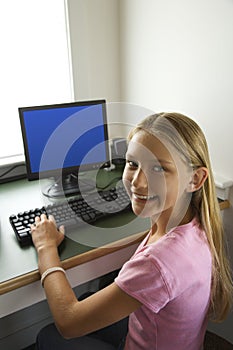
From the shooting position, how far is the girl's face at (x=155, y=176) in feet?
2.43

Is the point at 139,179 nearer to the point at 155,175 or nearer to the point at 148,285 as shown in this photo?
the point at 155,175

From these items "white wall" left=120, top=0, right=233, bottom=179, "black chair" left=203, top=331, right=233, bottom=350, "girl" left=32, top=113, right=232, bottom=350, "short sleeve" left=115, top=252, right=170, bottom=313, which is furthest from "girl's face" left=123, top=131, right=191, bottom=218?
"black chair" left=203, top=331, right=233, bottom=350

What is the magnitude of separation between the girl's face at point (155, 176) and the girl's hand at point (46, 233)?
0.27 m

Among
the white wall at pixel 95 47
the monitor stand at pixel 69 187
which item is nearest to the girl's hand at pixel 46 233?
the monitor stand at pixel 69 187

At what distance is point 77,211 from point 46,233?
15cm

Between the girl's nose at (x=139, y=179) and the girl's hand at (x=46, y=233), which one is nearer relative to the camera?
the girl's nose at (x=139, y=179)

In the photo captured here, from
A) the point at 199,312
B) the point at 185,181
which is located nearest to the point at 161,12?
the point at 185,181

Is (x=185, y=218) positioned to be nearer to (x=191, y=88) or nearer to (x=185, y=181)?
(x=185, y=181)

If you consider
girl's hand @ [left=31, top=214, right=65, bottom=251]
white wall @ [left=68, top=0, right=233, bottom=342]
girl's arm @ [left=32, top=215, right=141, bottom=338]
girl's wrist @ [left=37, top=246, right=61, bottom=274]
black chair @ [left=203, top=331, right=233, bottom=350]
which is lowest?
black chair @ [left=203, top=331, right=233, bottom=350]

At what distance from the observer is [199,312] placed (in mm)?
794

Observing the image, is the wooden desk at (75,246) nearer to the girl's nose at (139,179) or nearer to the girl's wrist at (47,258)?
the girl's wrist at (47,258)

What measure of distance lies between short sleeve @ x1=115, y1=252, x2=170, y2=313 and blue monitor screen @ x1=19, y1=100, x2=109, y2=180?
0.64 metres

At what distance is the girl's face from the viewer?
741mm

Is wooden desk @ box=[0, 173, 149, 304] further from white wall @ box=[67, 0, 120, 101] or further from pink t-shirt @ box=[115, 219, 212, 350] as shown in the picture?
white wall @ box=[67, 0, 120, 101]
